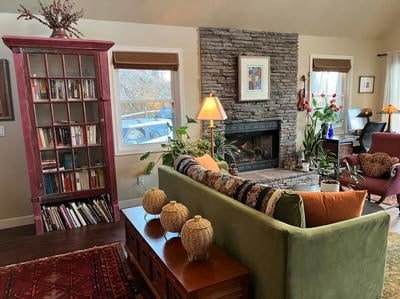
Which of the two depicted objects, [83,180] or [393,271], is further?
[83,180]

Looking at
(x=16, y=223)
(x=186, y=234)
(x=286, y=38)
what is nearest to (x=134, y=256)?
(x=186, y=234)

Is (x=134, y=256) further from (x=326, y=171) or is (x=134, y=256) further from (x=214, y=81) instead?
(x=214, y=81)

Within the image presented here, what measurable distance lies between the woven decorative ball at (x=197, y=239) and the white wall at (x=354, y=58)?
4031 mm

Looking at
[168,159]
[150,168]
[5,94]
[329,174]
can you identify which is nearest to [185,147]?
[168,159]

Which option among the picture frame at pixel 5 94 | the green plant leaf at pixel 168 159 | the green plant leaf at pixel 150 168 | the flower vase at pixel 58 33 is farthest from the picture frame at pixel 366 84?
the picture frame at pixel 5 94

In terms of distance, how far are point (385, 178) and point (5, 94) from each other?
14.2ft

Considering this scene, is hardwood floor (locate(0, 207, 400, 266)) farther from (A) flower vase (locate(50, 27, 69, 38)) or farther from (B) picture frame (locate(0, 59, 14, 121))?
(A) flower vase (locate(50, 27, 69, 38))

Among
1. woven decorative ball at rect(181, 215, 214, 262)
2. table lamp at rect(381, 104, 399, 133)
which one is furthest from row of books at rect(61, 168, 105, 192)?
table lamp at rect(381, 104, 399, 133)

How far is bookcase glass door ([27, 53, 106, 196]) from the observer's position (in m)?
3.30

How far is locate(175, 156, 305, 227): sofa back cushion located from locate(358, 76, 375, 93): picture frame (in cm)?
486

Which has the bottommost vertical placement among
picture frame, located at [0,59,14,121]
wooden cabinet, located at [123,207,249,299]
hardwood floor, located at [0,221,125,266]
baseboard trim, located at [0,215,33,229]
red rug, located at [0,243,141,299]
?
hardwood floor, located at [0,221,125,266]

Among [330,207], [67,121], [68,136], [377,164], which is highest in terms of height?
[67,121]

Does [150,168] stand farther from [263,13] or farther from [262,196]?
[263,13]

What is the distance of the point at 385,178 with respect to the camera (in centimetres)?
365
